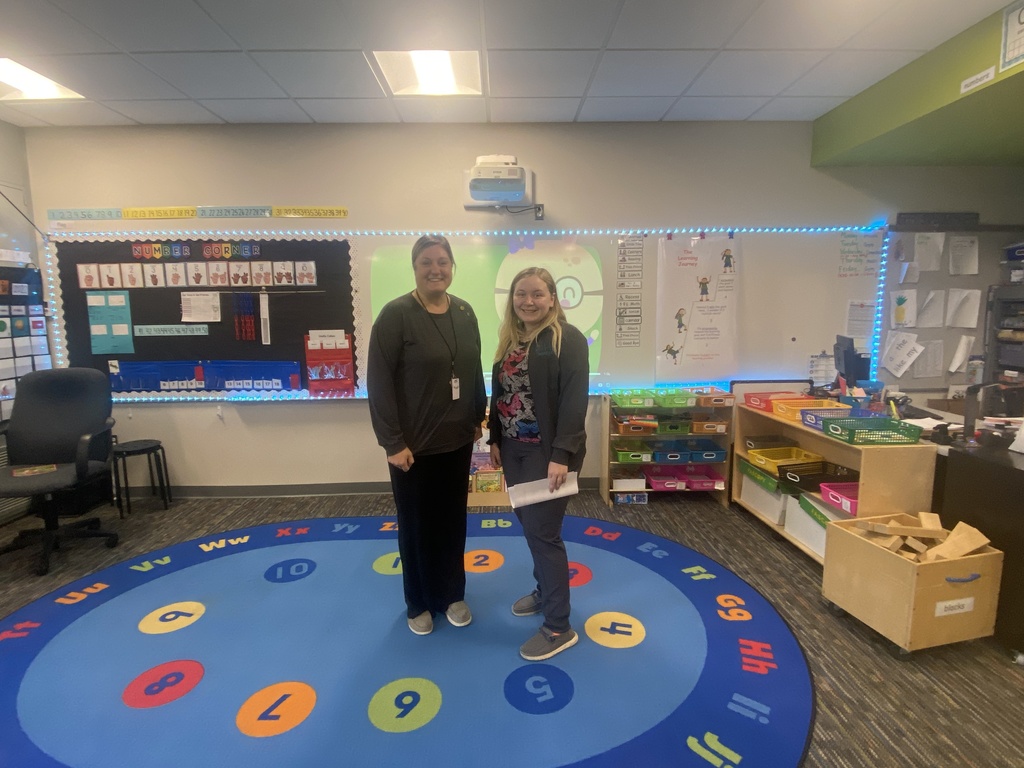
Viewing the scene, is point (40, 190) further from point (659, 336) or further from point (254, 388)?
point (659, 336)

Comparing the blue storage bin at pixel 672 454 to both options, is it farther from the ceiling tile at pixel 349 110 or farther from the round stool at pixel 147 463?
the round stool at pixel 147 463

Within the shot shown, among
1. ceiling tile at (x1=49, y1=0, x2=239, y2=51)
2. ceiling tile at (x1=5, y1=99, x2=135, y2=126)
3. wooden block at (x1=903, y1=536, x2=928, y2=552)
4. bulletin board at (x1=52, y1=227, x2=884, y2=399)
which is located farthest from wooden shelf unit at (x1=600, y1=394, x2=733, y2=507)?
ceiling tile at (x1=5, y1=99, x2=135, y2=126)

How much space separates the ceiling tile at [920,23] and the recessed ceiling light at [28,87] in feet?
13.6

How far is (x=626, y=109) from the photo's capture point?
3.21m

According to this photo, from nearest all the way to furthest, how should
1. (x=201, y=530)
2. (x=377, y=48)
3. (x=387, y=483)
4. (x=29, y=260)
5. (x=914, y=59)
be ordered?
(x=377, y=48)
(x=914, y=59)
(x=201, y=530)
(x=29, y=260)
(x=387, y=483)

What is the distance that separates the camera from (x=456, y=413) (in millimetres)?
1992

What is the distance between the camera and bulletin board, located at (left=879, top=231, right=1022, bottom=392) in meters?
3.54

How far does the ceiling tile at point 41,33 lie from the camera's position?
2.11m

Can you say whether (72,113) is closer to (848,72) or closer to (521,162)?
(521,162)

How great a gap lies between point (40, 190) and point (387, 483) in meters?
3.04

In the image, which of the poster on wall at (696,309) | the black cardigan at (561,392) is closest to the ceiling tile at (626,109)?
the poster on wall at (696,309)

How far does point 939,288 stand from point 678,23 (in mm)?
2767

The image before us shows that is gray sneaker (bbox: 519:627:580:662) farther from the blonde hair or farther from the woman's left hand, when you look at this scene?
the blonde hair

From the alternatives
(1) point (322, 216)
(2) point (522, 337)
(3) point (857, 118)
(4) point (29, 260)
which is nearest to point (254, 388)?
(1) point (322, 216)
